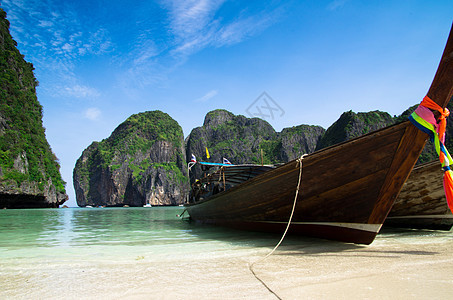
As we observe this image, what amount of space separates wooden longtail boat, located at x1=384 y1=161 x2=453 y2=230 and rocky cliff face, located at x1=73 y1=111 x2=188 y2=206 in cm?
7700

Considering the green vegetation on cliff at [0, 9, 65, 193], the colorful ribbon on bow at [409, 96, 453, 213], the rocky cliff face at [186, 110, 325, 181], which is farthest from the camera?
the rocky cliff face at [186, 110, 325, 181]

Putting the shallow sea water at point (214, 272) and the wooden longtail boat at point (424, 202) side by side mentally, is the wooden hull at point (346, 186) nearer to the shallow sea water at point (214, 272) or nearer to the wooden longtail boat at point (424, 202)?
the shallow sea water at point (214, 272)

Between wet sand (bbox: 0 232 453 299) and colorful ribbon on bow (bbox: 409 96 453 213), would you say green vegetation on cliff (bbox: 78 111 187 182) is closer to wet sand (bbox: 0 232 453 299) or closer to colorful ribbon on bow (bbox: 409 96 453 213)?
wet sand (bbox: 0 232 453 299)

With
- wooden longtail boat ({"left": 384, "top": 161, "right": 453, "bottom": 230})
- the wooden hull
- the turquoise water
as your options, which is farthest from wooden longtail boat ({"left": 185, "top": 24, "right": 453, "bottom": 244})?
wooden longtail boat ({"left": 384, "top": 161, "right": 453, "bottom": 230})

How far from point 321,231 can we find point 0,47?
56.3m

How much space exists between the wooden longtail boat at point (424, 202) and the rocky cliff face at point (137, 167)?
3031 inches

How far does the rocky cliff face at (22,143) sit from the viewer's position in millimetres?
31922

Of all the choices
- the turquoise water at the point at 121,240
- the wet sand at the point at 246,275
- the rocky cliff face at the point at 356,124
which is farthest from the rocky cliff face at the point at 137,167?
the wet sand at the point at 246,275

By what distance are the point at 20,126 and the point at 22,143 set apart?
364cm

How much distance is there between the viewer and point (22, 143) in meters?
36.1

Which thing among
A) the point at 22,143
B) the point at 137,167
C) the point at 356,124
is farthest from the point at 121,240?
the point at 137,167

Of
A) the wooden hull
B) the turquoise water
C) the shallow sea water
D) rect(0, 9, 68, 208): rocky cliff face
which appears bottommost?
the turquoise water

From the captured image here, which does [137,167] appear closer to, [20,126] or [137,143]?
[137,143]

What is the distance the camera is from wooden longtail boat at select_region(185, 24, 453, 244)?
258cm
